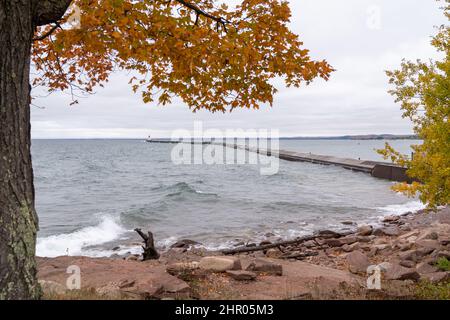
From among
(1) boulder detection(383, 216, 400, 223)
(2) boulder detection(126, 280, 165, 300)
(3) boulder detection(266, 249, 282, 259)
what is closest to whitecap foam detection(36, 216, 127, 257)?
(3) boulder detection(266, 249, 282, 259)

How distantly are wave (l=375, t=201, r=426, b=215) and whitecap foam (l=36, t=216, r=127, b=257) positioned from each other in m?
16.4

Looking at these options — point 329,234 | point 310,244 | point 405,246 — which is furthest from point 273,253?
point 405,246

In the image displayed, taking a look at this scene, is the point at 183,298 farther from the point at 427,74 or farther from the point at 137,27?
the point at 427,74

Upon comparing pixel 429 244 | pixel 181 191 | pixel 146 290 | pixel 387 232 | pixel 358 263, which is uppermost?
pixel 146 290

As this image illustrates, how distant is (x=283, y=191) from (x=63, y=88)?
2938 centimetres

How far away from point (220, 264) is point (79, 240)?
39.3 feet

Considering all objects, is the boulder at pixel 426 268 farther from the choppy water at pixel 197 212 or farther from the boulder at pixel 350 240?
the choppy water at pixel 197 212

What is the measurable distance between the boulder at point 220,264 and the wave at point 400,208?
1882 cm

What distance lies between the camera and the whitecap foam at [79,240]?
54.2 feet

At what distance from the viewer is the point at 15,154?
4.27 meters

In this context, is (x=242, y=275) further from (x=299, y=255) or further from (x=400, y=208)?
(x=400, y=208)

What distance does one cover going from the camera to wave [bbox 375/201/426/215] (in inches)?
977
